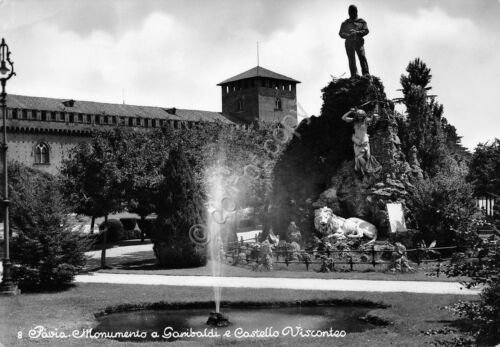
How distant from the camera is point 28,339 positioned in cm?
1182

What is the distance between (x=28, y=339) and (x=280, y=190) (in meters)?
19.0

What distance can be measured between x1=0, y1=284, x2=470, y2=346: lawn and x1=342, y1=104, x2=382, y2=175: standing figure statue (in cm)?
1075

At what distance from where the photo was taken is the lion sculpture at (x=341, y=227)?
956 inches

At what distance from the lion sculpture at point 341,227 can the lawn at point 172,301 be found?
26.6 ft

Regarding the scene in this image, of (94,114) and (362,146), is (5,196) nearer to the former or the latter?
(362,146)

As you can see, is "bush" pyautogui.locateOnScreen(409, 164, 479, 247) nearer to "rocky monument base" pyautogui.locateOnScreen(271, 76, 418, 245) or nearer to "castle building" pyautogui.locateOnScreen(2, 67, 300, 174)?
"rocky monument base" pyautogui.locateOnScreen(271, 76, 418, 245)

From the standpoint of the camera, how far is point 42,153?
68250mm

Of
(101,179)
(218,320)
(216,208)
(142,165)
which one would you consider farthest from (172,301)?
(216,208)

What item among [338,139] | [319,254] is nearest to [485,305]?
[319,254]

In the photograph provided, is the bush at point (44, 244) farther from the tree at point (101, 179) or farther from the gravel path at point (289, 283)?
the tree at point (101, 179)

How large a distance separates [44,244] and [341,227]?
1209 centimetres

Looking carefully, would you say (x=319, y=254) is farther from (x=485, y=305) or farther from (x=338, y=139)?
(x=485, y=305)

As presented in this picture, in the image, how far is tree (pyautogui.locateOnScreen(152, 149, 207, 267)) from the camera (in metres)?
24.3

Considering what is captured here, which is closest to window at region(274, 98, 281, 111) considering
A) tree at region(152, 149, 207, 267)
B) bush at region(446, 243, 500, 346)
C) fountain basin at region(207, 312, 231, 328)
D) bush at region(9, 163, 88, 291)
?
tree at region(152, 149, 207, 267)
